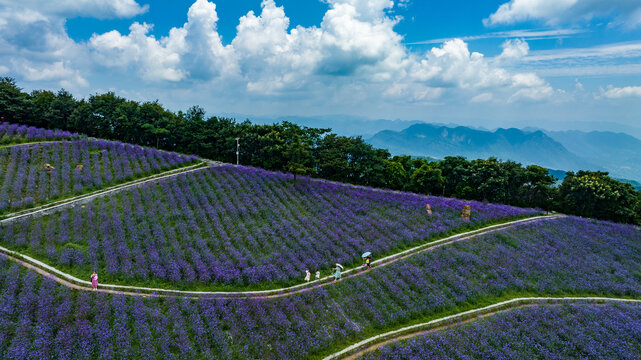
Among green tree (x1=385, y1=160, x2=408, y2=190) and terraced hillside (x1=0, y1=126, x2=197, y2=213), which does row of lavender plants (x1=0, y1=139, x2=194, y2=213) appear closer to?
terraced hillside (x1=0, y1=126, x2=197, y2=213)

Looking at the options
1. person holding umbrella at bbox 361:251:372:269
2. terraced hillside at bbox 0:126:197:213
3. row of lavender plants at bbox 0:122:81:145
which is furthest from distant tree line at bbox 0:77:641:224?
person holding umbrella at bbox 361:251:372:269

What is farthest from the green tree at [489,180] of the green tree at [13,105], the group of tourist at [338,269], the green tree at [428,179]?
the green tree at [13,105]

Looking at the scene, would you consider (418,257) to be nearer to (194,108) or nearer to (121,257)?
(121,257)

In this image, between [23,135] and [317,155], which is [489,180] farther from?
[23,135]

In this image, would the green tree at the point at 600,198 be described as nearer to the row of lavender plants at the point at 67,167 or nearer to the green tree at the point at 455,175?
the green tree at the point at 455,175

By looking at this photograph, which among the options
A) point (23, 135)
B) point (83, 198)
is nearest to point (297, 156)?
point (83, 198)

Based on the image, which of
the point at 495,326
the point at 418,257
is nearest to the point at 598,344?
the point at 495,326

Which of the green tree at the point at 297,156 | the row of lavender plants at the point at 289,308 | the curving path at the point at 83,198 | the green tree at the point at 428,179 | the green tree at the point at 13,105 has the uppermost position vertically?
the green tree at the point at 13,105
